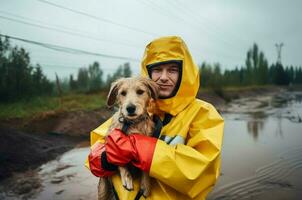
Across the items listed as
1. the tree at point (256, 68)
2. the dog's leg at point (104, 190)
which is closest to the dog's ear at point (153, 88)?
the dog's leg at point (104, 190)

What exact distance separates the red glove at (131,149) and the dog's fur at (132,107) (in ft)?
0.43

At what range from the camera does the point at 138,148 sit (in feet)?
9.14

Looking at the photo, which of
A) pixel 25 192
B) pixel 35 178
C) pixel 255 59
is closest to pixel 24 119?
pixel 35 178

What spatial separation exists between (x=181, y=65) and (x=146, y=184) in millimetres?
1317

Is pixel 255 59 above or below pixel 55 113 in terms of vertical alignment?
above

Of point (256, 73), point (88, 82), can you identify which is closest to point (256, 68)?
point (256, 73)

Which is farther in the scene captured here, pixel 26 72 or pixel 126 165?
pixel 26 72

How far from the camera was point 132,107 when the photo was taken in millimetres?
2986

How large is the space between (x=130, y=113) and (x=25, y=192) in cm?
510

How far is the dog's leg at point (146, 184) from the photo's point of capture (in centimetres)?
284

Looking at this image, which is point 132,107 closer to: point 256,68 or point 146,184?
point 146,184

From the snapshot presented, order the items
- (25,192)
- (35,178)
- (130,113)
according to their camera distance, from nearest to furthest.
Answer: (130,113), (25,192), (35,178)

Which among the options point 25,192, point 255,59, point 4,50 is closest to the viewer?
point 25,192

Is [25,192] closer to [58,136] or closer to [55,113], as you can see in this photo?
[58,136]
